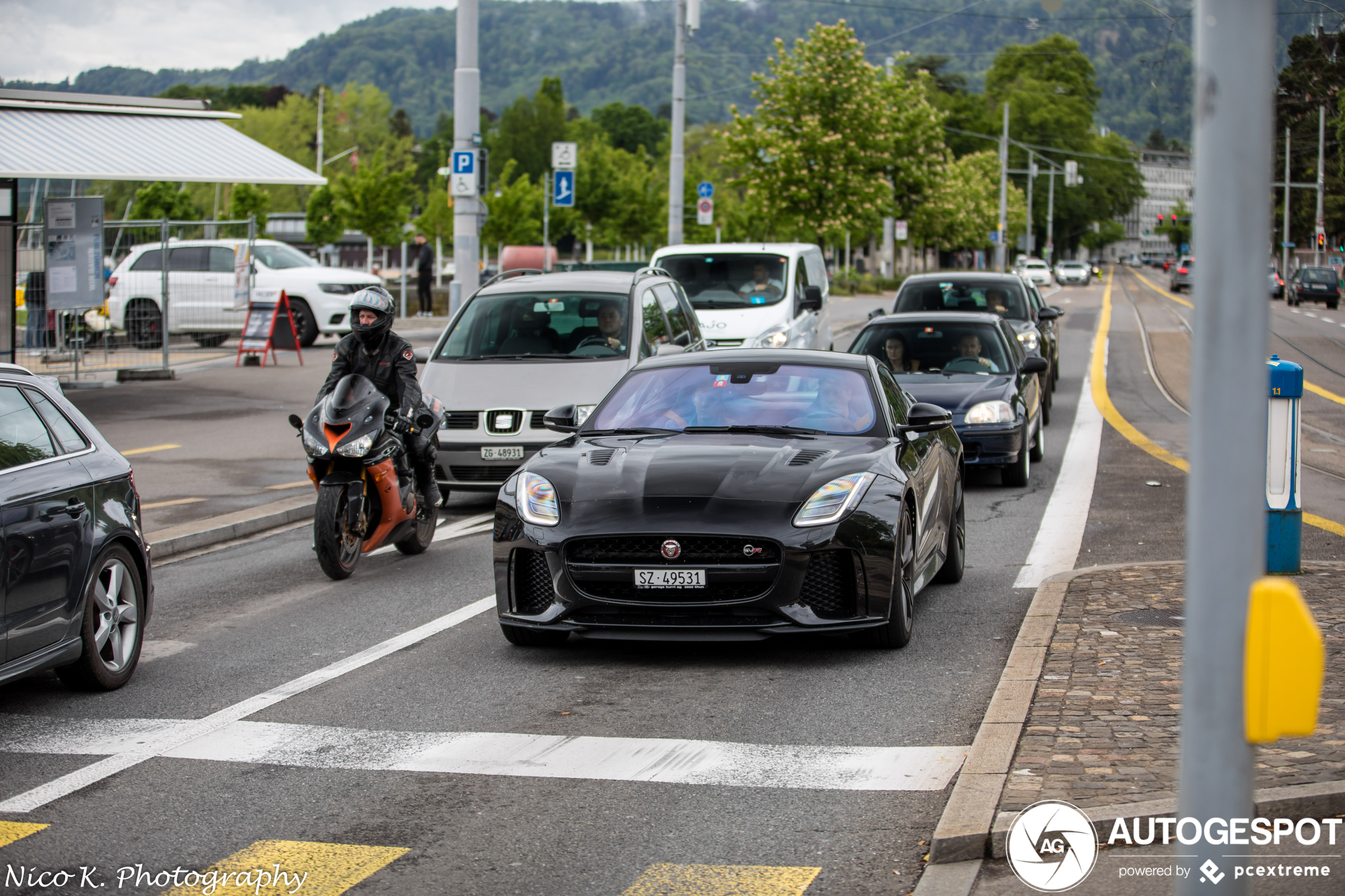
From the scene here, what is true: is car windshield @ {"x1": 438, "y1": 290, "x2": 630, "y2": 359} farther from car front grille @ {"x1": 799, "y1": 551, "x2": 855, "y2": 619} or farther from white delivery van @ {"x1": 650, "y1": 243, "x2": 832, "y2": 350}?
white delivery van @ {"x1": 650, "y1": 243, "x2": 832, "y2": 350}

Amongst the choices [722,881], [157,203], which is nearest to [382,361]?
[722,881]

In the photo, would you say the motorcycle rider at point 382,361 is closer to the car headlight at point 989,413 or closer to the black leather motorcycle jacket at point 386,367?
the black leather motorcycle jacket at point 386,367

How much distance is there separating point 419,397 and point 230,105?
138210 millimetres

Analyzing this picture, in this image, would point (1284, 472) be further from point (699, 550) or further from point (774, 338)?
point (774, 338)

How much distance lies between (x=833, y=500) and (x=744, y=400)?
1.40 metres

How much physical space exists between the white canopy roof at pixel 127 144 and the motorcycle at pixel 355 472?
9.25 metres

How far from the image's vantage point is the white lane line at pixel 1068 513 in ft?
31.8

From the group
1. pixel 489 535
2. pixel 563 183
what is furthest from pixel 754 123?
pixel 489 535

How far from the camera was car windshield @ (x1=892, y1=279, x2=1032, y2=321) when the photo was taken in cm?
2014

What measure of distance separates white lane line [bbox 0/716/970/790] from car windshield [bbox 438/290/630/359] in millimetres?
7160

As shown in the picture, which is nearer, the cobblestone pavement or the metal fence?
the cobblestone pavement

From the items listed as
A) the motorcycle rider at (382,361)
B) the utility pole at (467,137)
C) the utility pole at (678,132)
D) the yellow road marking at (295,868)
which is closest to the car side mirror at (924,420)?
the motorcycle rider at (382,361)

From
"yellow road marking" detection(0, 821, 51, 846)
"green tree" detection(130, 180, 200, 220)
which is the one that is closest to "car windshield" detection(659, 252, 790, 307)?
"yellow road marking" detection(0, 821, 51, 846)

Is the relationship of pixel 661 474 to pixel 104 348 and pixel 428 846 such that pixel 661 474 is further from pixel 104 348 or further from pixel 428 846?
pixel 104 348
